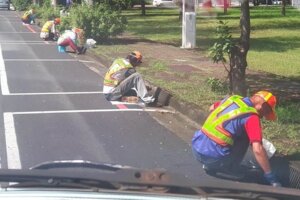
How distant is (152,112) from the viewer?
10.4 metres

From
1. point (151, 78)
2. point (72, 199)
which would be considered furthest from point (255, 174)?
point (151, 78)

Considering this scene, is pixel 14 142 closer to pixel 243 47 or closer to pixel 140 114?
pixel 140 114

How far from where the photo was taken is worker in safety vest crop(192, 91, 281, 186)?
199 inches

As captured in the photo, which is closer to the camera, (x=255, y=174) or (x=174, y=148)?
(x=255, y=174)

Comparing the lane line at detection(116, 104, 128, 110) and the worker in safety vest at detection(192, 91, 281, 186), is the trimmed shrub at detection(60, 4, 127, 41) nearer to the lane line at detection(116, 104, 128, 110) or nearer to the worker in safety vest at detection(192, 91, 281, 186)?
the lane line at detection(116, 104, 128, 110)

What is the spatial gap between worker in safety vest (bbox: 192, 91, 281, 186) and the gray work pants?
17.9 feet

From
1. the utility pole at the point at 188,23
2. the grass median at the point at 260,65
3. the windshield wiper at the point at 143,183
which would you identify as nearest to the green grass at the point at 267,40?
the grass median at the point at 260,65

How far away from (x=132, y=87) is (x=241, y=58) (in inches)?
82.1

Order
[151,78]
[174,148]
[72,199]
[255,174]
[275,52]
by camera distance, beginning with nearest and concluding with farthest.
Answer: [72,199], [255,174], [174,148], [151,78], [275,52]

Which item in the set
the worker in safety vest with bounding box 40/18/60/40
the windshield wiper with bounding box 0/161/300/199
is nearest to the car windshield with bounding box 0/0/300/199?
the windshield wiper with bounding box 0/161/300/199

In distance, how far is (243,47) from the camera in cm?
1016

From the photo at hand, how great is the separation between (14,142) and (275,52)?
42.4 feet

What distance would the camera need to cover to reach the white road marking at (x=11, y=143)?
22.4ft

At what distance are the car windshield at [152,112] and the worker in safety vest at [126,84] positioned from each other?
0.02 meters
